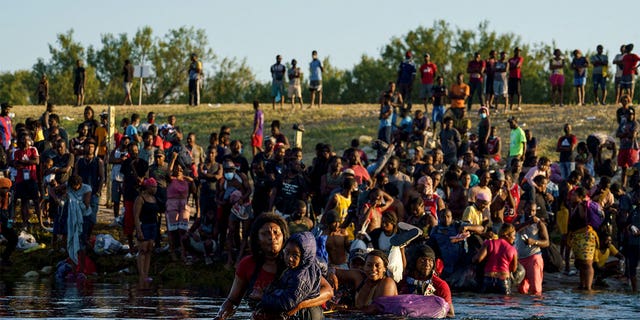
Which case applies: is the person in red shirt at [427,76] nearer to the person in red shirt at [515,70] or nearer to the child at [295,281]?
the person in red shirt at [515,70]

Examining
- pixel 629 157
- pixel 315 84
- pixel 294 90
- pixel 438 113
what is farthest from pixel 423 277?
pixel 294 90

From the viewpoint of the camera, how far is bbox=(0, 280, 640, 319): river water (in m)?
15.5

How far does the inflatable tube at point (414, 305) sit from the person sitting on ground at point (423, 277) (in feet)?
0.46

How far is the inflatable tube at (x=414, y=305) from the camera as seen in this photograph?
13.4 meters

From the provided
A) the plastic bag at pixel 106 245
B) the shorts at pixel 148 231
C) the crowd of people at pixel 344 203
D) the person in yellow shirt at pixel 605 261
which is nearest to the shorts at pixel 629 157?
the crowd of people at pixel 344 203

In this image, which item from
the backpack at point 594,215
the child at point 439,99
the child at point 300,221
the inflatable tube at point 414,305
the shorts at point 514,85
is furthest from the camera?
the shorts at point 514,85

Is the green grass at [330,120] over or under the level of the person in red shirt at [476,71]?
under

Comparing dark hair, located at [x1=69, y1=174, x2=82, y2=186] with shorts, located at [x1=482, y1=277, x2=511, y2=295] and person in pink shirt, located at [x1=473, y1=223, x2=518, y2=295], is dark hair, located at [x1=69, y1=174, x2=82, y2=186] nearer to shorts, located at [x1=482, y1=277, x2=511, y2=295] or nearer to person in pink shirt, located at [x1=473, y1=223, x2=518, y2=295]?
person in pink shirt, located at [x1=473, y1=223, x2=518, y2=295]

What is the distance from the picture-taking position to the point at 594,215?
68.6 feet

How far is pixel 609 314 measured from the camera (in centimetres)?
1722

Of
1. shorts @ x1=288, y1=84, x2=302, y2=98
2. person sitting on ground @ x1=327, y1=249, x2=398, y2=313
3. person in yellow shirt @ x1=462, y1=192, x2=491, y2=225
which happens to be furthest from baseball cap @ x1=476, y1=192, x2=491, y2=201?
shorts @ x1=288, y1=84, x2=302, y2=98

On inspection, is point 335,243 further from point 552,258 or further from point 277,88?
point 277,88

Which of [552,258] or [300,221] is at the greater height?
[300,221]

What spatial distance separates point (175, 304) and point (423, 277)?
4.19m
